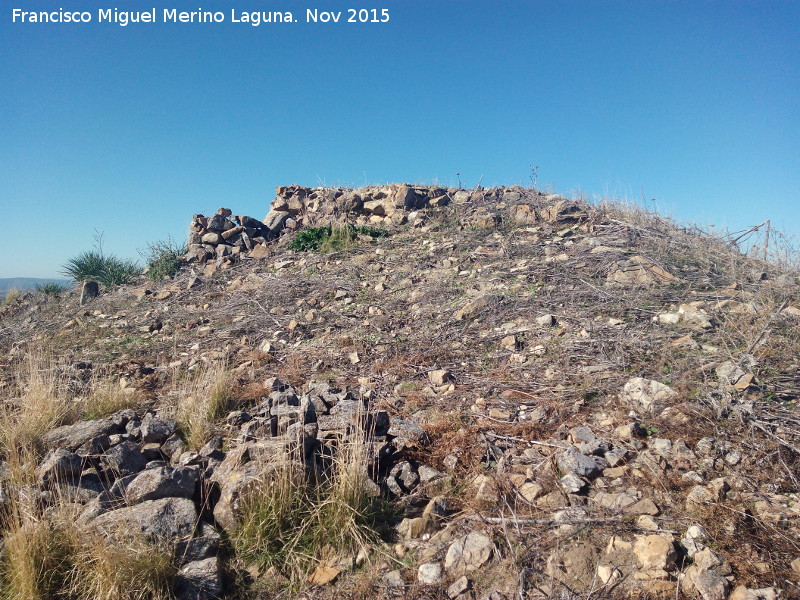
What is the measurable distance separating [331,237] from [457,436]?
22.3 ft

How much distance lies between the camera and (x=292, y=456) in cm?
332

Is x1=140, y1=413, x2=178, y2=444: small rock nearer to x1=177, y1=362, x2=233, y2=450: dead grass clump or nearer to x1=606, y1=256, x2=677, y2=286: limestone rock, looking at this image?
x1=177, y1=362, x2=233, y2=450: dead grass clump

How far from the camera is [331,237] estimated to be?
9.99 m

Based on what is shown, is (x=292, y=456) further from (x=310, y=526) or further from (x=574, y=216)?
(x=574, y=216)

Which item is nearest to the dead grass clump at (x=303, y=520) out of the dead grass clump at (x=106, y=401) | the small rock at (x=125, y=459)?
the small rock at (x=125, y=459)

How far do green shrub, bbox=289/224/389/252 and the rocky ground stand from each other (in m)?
2.18

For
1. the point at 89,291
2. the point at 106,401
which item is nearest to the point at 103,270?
the point at 89,291

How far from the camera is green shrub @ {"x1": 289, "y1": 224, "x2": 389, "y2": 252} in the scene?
9769mm

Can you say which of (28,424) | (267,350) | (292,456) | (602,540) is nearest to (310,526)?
(292,456)

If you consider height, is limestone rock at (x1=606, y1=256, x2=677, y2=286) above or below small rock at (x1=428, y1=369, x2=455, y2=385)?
above

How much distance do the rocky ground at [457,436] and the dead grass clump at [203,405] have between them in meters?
0.02

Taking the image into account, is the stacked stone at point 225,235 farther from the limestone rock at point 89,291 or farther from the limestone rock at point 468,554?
the limestone rock at point 468,554

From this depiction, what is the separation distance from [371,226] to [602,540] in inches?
339

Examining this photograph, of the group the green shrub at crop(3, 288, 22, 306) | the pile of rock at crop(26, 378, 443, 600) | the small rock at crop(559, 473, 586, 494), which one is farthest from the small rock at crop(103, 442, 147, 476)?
the green shrub at crop(3, 288, 22, 306)
